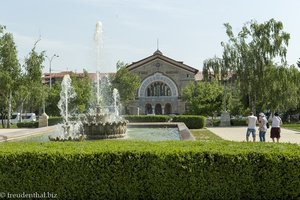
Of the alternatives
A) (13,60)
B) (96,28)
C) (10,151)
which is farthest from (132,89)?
(10,151)

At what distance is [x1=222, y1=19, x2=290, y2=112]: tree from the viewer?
40.7 m

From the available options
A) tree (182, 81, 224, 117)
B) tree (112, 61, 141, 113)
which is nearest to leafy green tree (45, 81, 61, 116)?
tree (112, 61, 141, 113)

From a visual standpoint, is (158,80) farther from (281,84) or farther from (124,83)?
(281,84)

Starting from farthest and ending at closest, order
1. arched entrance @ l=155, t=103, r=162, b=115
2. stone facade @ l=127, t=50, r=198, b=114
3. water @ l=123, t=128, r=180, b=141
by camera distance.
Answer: arched entrance @ l=155, t=103, r=162, b=115, stone facade @ l=127, t=50, r=198, b=114, water @ l=123, t=128, r=180, b=141

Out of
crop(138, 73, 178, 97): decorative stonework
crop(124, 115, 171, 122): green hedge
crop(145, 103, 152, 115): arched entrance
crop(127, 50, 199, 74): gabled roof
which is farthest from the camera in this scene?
crop(145, 103, 152, 115): arched entrance

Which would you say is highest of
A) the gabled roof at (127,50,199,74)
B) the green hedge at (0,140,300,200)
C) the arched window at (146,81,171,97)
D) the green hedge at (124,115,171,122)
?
the gabled roof at (127,50,199,74)

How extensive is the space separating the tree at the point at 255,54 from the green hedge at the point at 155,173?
1386 inches

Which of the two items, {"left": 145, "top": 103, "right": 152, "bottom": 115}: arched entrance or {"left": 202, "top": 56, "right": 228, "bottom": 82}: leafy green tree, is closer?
{"left": 202, "top": 56, "right": 228, "bottom": 82}: leafy green tree

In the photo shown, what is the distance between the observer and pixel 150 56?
70875 mm

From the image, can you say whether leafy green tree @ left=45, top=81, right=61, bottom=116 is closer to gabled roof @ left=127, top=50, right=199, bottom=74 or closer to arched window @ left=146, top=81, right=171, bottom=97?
gabled roof @ left=127, top=50, right=199, bottom=74

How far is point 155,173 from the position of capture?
22.3 ft

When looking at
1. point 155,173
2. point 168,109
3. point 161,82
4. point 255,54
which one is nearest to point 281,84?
point 255,54

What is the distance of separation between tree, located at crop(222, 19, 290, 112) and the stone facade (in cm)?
2858

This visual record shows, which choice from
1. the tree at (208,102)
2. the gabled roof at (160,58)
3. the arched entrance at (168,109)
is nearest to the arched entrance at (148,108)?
the arched entrance at (168,109)
